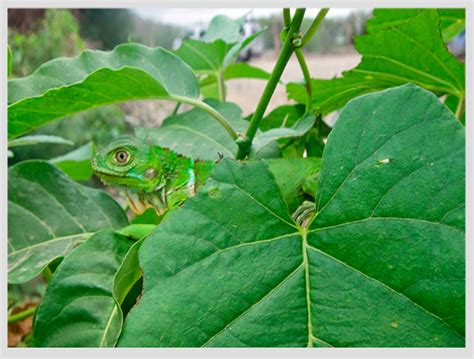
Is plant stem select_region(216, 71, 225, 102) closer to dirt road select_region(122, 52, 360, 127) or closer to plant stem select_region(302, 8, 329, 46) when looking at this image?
dirt road select_region(122, 52, 360, 127)

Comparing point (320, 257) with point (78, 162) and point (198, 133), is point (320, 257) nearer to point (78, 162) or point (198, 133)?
point (198, 133)

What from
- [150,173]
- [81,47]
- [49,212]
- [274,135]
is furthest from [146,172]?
[81,47]

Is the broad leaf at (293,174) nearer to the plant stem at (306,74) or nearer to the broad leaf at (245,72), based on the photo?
the plant stem at (306,74)

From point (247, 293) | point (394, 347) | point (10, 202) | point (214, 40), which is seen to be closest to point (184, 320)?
point (247, 293)

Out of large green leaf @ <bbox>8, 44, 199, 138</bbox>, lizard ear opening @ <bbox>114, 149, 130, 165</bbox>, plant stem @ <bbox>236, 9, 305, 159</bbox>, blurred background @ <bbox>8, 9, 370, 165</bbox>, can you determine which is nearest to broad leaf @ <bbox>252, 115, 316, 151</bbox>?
plant stem @ <bbox>236, 9, 305, 159</bbox>

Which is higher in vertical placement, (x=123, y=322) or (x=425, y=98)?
(x=425, y=98)

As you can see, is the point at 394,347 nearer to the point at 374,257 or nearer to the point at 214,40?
the point at 374,257
